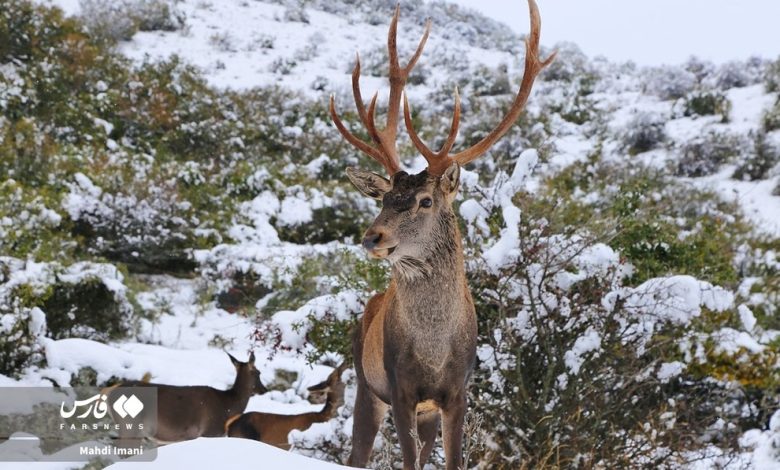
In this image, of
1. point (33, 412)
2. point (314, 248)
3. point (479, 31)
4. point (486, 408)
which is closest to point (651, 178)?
point (314, 248)

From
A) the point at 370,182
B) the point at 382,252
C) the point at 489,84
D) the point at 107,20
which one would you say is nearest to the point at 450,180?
the point at 370,182

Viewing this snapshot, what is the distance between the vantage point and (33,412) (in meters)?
4.95

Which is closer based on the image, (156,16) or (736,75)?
(736,75)

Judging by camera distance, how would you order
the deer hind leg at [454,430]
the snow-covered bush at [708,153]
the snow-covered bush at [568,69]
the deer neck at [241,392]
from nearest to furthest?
the deer hind leg at [454,430] < the deer neck at [241,392] < the snow-covered bush at [708,153] < the snow-covered bush at [568,69]

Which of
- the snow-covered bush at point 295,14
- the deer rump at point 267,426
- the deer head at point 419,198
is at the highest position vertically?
the snow-covered bush at point 295,14

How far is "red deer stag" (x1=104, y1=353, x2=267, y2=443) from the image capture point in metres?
4.87

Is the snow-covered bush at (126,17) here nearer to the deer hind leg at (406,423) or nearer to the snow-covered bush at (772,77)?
the snow-covered bush at (772,77)

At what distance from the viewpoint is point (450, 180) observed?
2.84 meters

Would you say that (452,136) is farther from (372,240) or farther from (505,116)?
(372,240)

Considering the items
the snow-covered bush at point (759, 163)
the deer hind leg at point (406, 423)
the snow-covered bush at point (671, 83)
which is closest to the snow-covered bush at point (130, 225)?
the deer hind leg at point (406, 423)

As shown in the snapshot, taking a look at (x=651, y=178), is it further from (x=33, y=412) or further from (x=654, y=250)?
(x=33, y=412)

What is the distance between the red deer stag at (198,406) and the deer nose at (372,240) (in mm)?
2891

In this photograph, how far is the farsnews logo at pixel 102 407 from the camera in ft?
15.5

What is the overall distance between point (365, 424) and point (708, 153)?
11.4m
